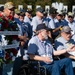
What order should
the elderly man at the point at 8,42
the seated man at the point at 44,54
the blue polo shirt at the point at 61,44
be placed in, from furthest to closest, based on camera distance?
the blue polo shirt at the point at 61,44
the seated man at the point at 44,54
the elderly man at the point at 8,42

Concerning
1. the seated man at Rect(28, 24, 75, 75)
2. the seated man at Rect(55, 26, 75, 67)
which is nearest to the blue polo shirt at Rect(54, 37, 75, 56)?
the seated man at Rect(55, 26, 75, 67)

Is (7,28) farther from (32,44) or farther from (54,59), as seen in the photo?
(54,59)

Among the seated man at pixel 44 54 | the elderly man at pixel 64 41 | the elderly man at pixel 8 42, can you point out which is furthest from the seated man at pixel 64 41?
the elderly man at pixel 8 42

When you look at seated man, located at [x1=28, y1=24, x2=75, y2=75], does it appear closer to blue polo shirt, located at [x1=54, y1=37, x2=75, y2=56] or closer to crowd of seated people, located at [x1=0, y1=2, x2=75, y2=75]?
crowd of seated people, located at [x1=0, y1=2, x2=75, y2=75]

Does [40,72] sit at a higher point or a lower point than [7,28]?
lower

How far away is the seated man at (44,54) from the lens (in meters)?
7.36

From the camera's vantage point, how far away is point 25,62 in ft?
24.4

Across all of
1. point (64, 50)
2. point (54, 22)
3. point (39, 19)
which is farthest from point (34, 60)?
point (54, 22)

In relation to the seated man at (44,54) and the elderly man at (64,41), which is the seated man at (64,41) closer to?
the elderly man at (64,41)

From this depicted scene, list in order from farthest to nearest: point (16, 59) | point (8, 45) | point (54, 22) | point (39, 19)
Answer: point (54, 22)
point (39, 19)
point (16, 59)
point (8, 45)

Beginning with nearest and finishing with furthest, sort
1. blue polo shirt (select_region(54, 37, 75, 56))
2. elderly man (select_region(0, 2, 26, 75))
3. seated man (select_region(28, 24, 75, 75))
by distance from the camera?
elderly man (select_region(0, 2, 26, 75)) < seated man (select_region(28, 24, 75, 75)) < blue polo shirt (select_region(54, 37, 75, 56))

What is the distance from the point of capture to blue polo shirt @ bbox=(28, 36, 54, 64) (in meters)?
Result: 7.39

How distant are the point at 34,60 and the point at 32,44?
1.11 feet

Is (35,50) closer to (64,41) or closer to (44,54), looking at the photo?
(44,54)
